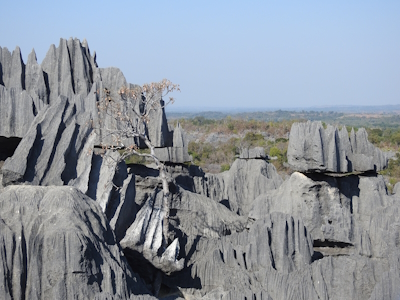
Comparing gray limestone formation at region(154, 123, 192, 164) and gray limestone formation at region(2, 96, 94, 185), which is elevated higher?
gray limestone formation at region(2, 96, 94, 185)

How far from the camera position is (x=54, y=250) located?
5406mm

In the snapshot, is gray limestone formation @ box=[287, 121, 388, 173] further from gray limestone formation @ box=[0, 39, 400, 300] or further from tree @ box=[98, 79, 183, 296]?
tree @ box=[98, 79, 183, 296]

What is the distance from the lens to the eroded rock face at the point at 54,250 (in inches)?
211

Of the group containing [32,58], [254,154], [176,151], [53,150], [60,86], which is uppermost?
[32,58]

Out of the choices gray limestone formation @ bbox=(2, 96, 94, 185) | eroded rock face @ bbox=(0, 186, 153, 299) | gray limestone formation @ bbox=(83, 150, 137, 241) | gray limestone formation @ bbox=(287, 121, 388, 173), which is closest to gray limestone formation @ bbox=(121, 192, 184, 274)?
gray limestone formation @ bbox=(83, 150, 137, 241)

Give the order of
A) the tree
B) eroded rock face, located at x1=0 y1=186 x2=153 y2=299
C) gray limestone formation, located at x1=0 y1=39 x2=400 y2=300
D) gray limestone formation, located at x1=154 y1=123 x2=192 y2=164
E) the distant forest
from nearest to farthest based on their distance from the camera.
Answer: eroded rock face, located at x1=0 y1=186 x2=153 y2=299, gray limestone formation, located at x1=0 y1=39 x2=400 y2=300, the tree, gray limestone formation, located at x1=154 y1=123 x2=192 y2=164, the distant forest

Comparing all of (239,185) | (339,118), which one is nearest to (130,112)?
(239,185)

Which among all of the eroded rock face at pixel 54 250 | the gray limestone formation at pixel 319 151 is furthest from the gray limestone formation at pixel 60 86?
the eroded rock face at pixel 54 250

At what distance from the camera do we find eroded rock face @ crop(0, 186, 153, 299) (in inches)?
211

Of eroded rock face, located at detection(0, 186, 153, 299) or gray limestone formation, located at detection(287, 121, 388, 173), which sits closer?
eroded rock face, located at detection(0, 186, 153, 299)

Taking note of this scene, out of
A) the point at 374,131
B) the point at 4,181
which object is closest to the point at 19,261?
the point at 4,181

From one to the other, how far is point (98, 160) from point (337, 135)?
4744 millimetres

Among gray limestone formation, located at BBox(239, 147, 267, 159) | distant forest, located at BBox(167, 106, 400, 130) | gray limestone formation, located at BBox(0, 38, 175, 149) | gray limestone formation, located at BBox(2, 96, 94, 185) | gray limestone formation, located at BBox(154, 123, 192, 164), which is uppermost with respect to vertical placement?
gray limestone formation, located at BBox(0, 38, 175, 149)

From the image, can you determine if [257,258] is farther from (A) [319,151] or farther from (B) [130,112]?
(B) [130,112]
